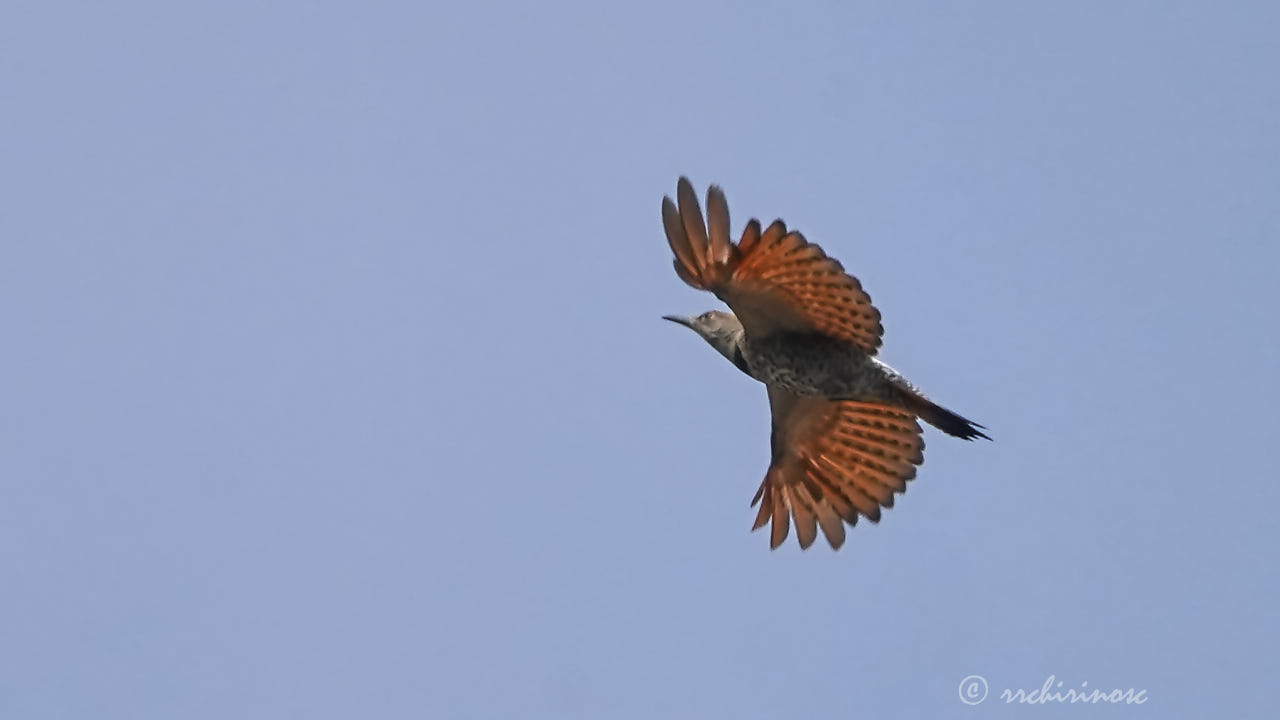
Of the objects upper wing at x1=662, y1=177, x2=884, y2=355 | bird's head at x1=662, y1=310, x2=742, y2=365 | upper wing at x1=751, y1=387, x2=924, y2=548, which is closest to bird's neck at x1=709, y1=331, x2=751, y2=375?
bird's head at x1=662, y1=310, x2=742, y2=365

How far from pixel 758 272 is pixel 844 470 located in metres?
2.28

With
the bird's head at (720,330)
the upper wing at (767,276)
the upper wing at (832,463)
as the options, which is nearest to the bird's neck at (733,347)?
the bird's head at (720,330)

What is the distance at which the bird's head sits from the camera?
547 inches

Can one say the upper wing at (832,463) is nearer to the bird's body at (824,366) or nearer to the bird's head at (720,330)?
A: the bird's body at (824,366)

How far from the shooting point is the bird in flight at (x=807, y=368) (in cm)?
1233

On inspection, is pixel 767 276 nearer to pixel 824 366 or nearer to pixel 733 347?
pixel 824 366

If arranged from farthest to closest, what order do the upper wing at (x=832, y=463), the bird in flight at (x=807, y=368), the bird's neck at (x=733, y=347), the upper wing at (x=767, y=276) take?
the upper wing at (x=832, y=463), the bird's neck at (x=733, y=347), the bird in flight at (x=807, y=368), the upper wing at (x=767, y=276)

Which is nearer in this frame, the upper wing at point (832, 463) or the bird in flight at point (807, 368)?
the bird in flight at point (807, 368)

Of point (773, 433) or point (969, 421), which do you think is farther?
point (773, 433)

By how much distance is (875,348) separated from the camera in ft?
43.4

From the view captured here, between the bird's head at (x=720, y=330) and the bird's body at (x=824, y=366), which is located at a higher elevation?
the bird's head at (x=720, y=330)

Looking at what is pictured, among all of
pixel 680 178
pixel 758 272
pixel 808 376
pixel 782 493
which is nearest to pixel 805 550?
pixel 782 493

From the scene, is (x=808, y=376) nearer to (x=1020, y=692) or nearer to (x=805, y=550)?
(x=805, y=550)

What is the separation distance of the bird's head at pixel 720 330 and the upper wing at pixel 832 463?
0.76 m
